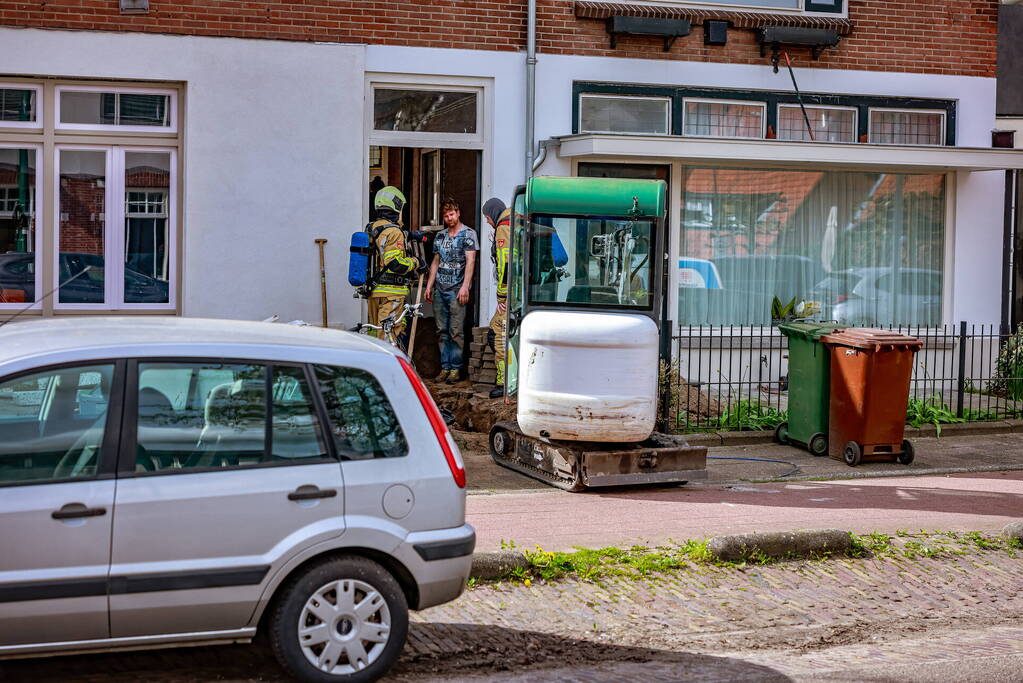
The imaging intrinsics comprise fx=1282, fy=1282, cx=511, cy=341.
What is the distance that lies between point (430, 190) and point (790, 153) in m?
4.54

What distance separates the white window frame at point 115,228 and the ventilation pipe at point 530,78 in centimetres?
396

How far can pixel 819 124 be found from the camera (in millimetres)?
15969

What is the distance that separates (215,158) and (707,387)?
5927 mm

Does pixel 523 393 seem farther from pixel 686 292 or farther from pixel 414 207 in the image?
pixel 414 207

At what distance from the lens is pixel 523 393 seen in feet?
33.4

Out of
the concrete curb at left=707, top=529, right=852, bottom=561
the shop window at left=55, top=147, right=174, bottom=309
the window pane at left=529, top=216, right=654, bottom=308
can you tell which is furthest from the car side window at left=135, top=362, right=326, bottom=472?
the shop window at left=55, top=147, right=174, bottom=309

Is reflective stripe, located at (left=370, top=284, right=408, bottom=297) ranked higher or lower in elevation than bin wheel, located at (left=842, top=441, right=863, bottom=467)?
higher

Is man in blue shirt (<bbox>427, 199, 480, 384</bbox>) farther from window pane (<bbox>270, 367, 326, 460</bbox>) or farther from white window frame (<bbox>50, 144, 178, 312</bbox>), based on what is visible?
window pane (<bbox>270, 367, 326, 460</bbox>)

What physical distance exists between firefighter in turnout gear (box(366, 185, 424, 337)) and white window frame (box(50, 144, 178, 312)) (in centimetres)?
223

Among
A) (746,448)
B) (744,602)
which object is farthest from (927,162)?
(744,602)

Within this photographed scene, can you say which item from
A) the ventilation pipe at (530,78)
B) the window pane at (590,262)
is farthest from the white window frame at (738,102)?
the window pane at (590,262)

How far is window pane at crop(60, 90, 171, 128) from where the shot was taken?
45.2 ft

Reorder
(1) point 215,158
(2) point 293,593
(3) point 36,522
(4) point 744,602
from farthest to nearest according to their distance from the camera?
(1) point 215,158 → (4) point 744,602 → (2) point 293,593 → (3) point 36,522

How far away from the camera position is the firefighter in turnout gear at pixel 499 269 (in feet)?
43.5
